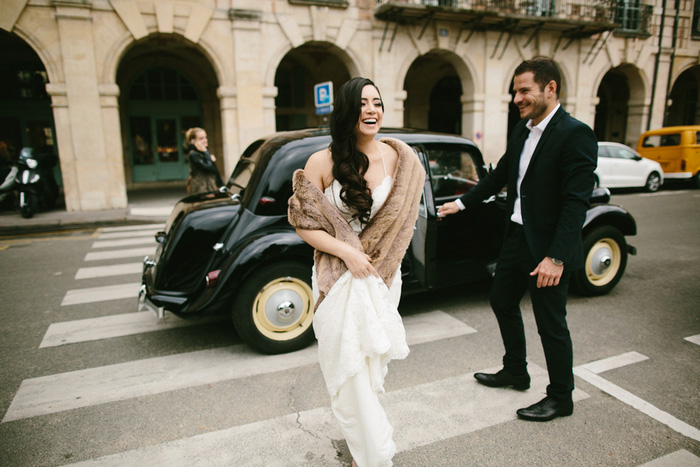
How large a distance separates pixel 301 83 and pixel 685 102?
71.7 feet

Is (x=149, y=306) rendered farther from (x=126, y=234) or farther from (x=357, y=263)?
(x=126, y=234)

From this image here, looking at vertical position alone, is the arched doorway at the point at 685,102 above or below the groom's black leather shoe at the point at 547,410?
above

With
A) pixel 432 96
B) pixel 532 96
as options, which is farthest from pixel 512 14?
pixel 532 96

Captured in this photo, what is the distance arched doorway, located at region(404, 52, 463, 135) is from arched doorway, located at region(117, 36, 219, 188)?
8.65m

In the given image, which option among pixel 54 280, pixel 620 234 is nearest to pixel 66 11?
pixel 54 280

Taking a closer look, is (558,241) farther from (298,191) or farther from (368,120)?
(298,191)

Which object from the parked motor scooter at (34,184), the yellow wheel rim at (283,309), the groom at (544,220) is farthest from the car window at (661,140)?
the parked motor scooter at (34,184)

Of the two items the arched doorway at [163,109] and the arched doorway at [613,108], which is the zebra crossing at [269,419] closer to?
the arched doorway at [163,109]

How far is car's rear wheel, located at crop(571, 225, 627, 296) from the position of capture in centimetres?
453

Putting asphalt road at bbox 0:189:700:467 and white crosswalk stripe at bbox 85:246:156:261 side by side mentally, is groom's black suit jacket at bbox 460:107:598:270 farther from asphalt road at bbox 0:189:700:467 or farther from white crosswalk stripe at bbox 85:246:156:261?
white crosswalk stripe at bbox 85:246:156:261

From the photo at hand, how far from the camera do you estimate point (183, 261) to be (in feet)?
11.9

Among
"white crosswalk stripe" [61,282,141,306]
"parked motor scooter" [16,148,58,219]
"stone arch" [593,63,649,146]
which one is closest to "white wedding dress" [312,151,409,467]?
"white crosswalk stripe" [61,282,141,306]

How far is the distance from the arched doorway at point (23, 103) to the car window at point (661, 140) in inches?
820

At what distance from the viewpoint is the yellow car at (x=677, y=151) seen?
45.9ft
